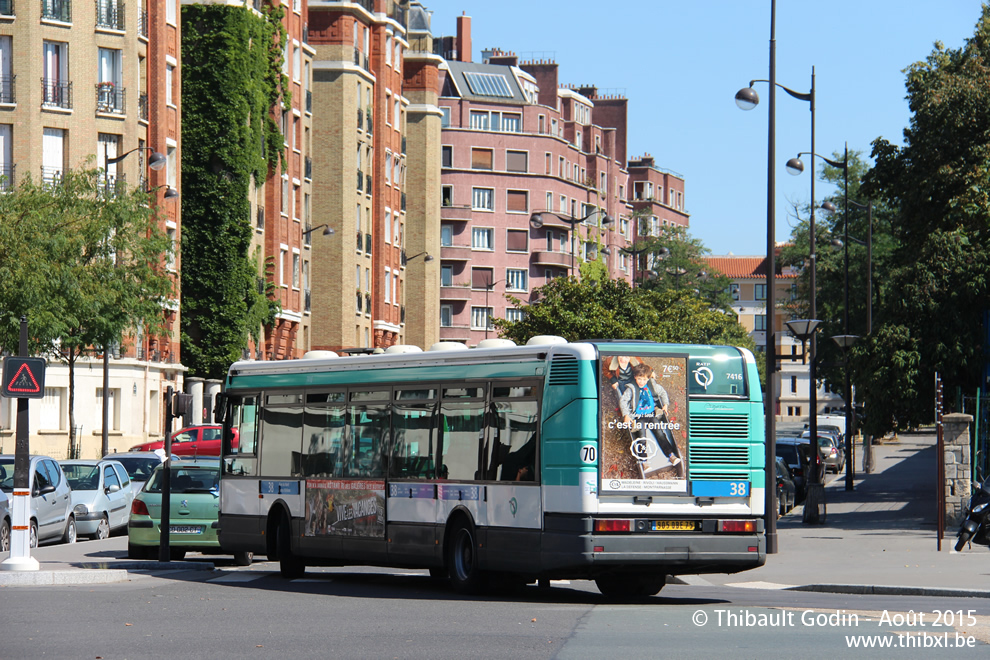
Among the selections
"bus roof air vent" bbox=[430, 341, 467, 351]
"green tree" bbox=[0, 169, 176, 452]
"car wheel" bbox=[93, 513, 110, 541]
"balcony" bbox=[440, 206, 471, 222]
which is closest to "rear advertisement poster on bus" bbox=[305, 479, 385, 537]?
"bus roof air vent" bbox=[430, 341, 467, 351]

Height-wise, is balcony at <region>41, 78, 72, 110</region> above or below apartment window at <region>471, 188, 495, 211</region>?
below

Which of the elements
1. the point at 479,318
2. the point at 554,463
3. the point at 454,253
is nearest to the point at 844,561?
the point at 554,463

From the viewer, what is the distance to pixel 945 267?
123 ft

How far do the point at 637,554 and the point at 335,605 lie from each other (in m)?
3.16

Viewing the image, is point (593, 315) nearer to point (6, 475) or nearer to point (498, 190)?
point (6, 475)

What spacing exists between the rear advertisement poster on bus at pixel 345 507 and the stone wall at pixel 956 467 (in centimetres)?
1225

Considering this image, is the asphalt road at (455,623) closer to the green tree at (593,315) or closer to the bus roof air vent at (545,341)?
the bus roof air vent at (545,341)

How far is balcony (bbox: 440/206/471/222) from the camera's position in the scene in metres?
118

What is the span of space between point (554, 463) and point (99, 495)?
1714 centimetres

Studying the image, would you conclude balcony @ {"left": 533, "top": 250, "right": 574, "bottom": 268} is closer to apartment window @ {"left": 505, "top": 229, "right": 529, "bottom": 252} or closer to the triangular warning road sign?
apartment window @ {"left": 505, "top": 229, "right": 529, "bottom": 252}

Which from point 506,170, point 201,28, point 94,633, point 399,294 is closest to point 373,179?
point 399,294

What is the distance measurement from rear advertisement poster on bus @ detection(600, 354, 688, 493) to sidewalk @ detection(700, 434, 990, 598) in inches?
141

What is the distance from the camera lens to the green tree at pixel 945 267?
122ft

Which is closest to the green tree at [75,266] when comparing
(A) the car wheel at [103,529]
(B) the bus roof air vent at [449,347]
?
(A) the car wheel at [103,529]
